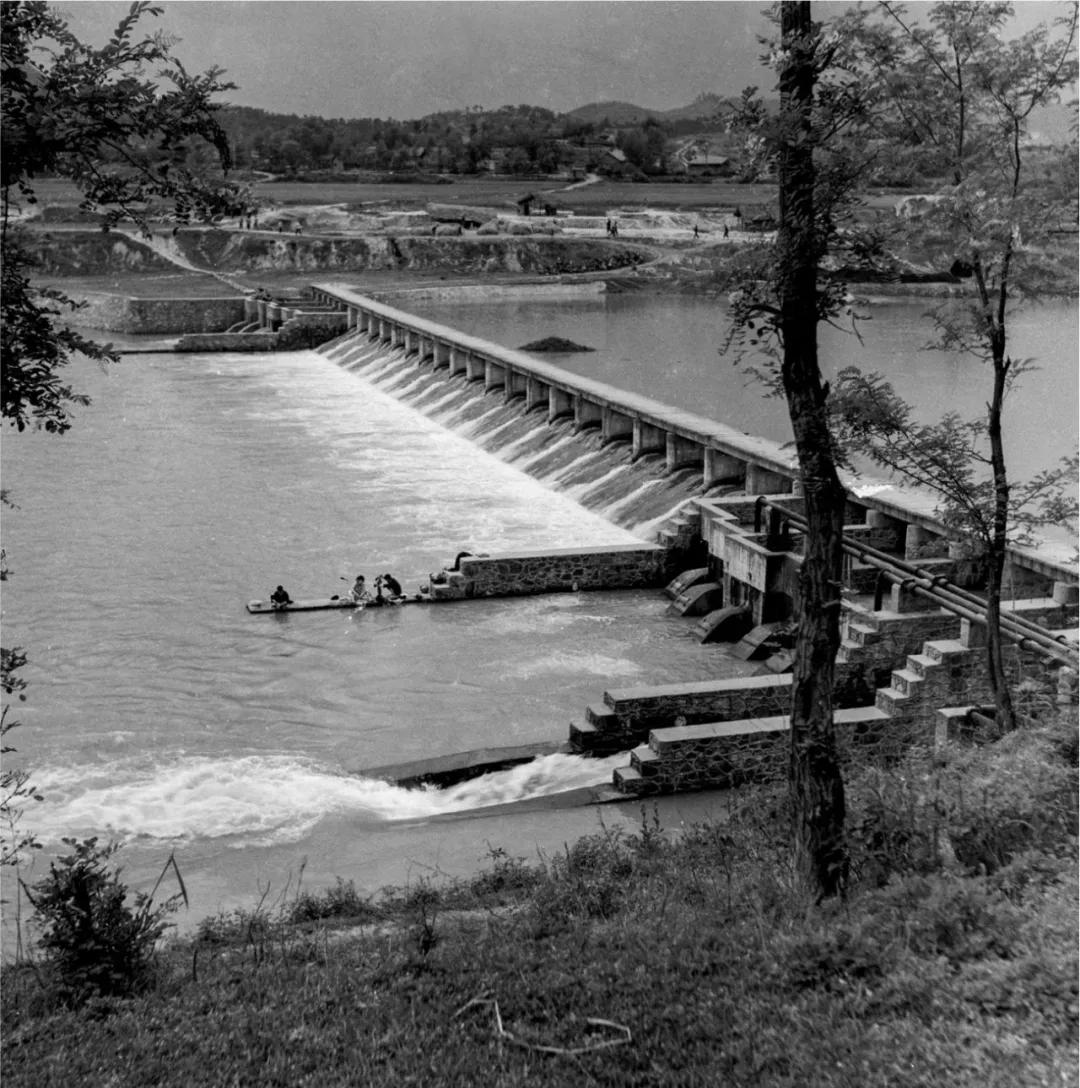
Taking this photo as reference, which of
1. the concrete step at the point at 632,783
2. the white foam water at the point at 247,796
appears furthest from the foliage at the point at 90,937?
the concrete step at the point at 632,783

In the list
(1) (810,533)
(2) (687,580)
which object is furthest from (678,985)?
(2) (687,580)


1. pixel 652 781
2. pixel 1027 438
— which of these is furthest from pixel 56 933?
pixel 1027 438

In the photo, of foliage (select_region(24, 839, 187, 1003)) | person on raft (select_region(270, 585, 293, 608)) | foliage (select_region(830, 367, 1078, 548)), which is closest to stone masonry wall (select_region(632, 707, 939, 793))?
foliage (select_region(830, 367, 1078, 548))

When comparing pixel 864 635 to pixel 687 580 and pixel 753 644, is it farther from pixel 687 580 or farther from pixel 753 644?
pixel 687 580

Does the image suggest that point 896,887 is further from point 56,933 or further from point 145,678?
point 145,678

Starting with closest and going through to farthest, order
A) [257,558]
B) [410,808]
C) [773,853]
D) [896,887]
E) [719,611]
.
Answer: [896,887] → [773,853] → [410,808] → [719,611] → [257,558]

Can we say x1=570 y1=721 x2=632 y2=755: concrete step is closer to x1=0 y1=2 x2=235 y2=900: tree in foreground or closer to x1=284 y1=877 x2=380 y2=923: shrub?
x1=284 y1=877 x2=380 y2=923: shrub
